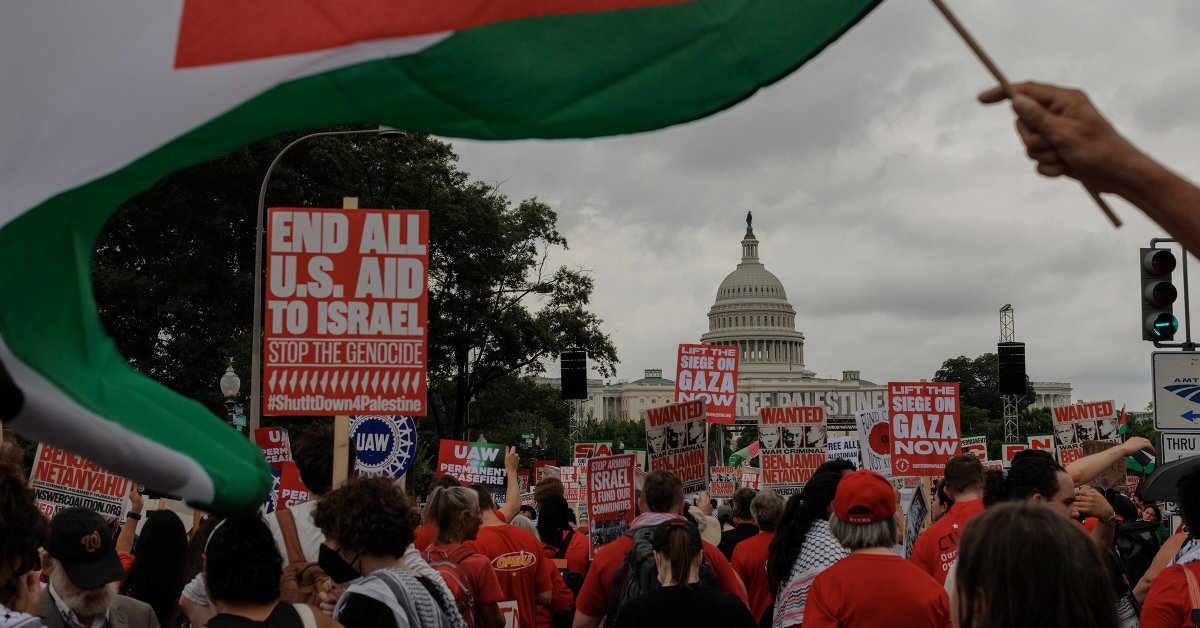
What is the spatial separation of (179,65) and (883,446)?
14.2 meters

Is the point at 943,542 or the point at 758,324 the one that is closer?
the point at 943,542

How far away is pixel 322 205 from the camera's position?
33.0 metres

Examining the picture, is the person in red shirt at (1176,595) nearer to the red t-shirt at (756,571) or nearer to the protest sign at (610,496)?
the red t-shirt at (756,571)

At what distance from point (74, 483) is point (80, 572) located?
3.40m

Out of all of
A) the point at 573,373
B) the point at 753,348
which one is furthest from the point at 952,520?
the point at 753,348

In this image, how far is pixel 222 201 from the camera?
31766 millimetres

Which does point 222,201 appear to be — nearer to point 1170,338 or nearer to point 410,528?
point 1170,338

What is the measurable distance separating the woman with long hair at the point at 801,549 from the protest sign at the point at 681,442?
356 cm

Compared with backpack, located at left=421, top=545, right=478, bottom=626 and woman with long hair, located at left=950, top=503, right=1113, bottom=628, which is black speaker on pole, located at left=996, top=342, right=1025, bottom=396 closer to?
backpack, located at left=421, top=545, right=478, bottom=626

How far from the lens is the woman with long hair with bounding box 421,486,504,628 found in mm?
6305

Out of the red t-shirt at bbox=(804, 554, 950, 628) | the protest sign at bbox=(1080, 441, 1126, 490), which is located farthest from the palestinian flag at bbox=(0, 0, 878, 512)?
the protest sign at bbox=(1080, 441, 1126, 490)

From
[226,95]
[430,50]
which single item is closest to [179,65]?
[226,95]

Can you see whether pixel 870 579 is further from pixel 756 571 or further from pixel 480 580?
pixel 756 571

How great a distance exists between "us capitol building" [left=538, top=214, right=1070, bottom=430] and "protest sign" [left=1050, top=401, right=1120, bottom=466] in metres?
134
